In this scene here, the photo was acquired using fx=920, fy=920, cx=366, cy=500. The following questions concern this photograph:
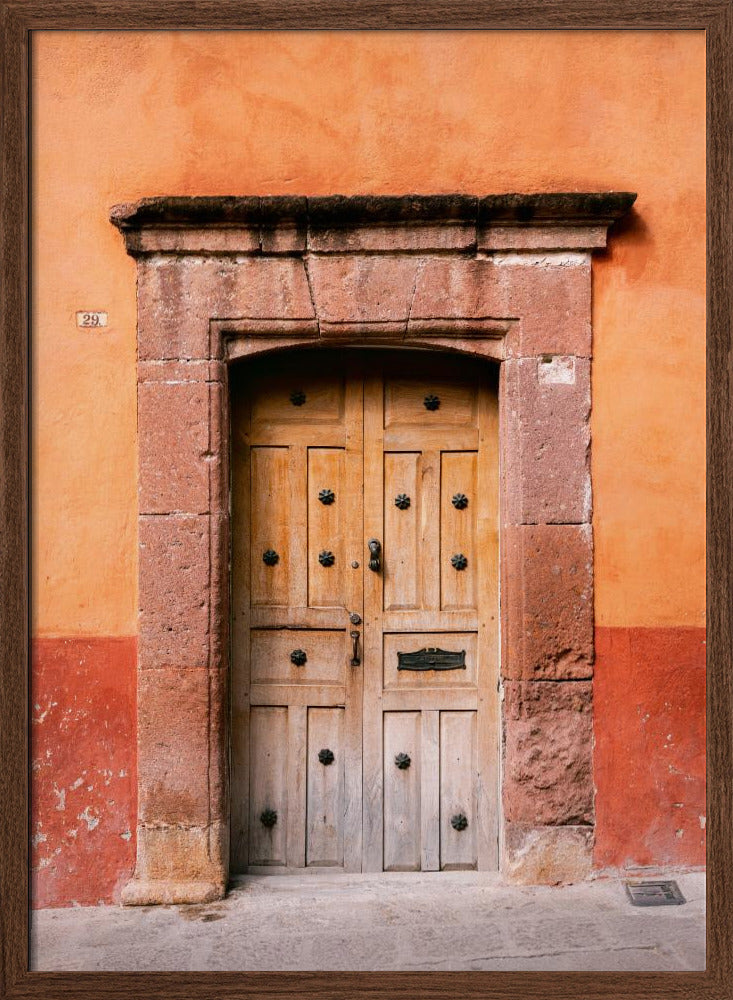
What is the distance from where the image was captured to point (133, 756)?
3.66 m

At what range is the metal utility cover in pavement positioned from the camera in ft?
11.4

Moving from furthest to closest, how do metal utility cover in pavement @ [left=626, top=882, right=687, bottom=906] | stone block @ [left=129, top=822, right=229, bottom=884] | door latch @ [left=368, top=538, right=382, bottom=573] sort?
door latch @ [left=368, top=538, right=382, bottom=573]
stone block @ [left=129, top=822, right=229, bottom=884]
metal utility cover in pavement @ [left=626, top=882, right=687, bottom=906]

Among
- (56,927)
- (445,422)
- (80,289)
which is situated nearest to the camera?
(56,927)

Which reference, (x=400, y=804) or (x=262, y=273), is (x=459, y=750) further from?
(x=262, y=273)

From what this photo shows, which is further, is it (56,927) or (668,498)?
(668,498)

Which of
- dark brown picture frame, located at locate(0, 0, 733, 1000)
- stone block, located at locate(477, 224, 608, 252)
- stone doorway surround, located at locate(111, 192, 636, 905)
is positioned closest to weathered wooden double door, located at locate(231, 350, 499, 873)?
stone doorway surround, located at locate(111, 192, 636, 905)

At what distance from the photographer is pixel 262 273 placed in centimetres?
366

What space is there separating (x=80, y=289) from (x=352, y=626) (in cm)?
176

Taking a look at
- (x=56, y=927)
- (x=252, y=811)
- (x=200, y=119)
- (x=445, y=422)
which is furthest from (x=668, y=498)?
(x=56, y=927)

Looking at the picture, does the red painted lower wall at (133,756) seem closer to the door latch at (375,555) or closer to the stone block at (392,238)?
the door latch at (375,555)

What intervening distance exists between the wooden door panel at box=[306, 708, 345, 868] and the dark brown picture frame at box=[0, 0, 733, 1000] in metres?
0.91

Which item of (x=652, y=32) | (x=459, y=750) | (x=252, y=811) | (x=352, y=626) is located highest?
(x=652, y=32)

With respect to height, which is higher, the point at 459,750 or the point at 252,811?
the point at 459,750

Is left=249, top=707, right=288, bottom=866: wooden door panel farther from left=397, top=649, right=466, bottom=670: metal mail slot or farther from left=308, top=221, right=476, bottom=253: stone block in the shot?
left=308, top=221, right=476, bottom=253: stone block
